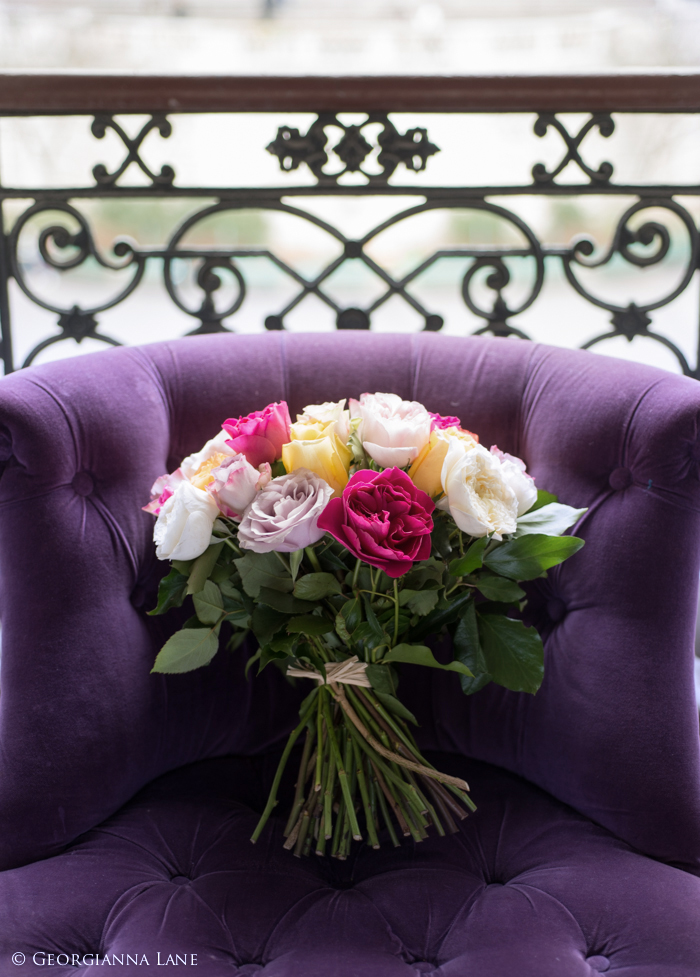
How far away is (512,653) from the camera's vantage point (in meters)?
0.77

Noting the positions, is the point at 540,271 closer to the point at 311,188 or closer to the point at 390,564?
the point at 311,188

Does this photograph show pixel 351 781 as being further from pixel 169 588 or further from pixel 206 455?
pixel 206 455

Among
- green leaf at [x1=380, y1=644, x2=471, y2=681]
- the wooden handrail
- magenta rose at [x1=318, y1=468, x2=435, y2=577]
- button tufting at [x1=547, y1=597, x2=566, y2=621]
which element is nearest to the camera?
magenta rose at [x1=318, y1=468, x2=435, y2=577]

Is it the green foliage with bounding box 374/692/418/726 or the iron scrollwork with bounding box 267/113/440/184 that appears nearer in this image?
the green foliage with bounding box 374/692/418/726

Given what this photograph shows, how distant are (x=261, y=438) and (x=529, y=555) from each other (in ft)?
0.99

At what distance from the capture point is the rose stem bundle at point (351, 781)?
81cm

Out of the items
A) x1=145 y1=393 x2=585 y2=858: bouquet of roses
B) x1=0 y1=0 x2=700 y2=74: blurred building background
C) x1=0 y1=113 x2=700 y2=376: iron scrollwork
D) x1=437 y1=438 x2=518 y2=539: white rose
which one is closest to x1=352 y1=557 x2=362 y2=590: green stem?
x1=145 y1=393 x2=585 y2=858: bouquet of roses

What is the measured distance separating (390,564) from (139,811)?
0.51 metres

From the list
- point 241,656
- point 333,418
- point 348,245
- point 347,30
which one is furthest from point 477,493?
point 347,30

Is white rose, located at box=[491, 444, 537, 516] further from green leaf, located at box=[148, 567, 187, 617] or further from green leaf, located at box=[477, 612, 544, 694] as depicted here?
green leaf, located at box=[148, 567, 187, 617]

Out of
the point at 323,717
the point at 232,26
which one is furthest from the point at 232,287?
the point at 232,26

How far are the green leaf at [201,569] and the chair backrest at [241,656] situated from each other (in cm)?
20

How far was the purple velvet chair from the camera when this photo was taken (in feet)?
2.41

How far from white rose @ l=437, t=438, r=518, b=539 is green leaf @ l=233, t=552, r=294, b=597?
0.18 meters
